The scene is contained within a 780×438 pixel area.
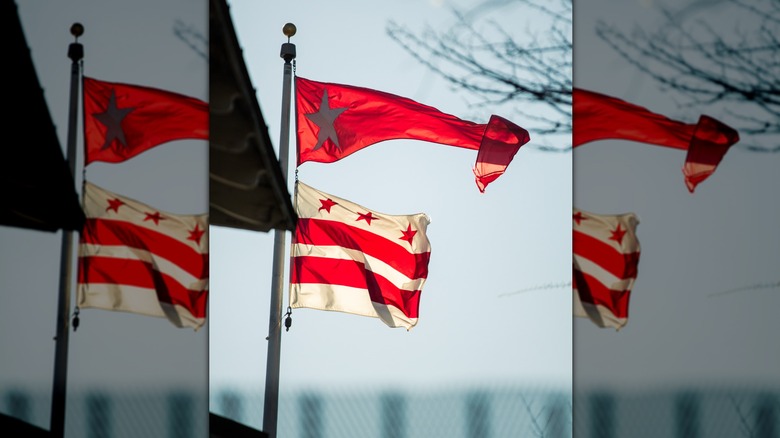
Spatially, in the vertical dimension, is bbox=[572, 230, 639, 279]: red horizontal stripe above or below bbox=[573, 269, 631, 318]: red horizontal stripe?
above

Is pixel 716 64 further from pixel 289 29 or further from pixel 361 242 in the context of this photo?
pixel 361 242

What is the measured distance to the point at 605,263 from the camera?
180 centimetres

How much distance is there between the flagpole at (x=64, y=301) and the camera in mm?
1667

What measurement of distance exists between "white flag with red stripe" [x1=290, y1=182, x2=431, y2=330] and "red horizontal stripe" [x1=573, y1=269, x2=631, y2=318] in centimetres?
173

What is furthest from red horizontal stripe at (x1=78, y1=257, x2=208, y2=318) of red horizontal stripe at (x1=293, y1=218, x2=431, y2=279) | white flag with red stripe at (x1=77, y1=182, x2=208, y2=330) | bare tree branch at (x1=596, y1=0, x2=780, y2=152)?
red horizontal stripe at (x1=293, y1=218, x2=431, y2=279)

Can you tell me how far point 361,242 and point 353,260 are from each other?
12 centimetres

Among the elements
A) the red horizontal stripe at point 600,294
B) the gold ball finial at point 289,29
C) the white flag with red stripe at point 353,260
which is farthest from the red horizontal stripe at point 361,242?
the red horizontal stripe at point 600,294

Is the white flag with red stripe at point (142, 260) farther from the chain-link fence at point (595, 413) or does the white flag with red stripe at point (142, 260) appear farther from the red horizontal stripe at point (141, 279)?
the chain-link fence at point (595, 413)

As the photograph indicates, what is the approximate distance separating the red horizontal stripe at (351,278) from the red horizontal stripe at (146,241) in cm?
186

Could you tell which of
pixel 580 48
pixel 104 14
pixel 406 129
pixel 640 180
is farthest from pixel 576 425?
pixel 406 129

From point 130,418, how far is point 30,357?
25 centimetres

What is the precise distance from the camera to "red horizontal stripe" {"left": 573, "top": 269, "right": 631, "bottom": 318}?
178 centimetres

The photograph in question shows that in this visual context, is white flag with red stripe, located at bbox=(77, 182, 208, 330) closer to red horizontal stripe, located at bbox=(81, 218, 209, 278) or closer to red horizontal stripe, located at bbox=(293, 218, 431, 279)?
red horizontal stripe, located at bbox=(81, 218, 209, 278)

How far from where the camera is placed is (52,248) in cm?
167
